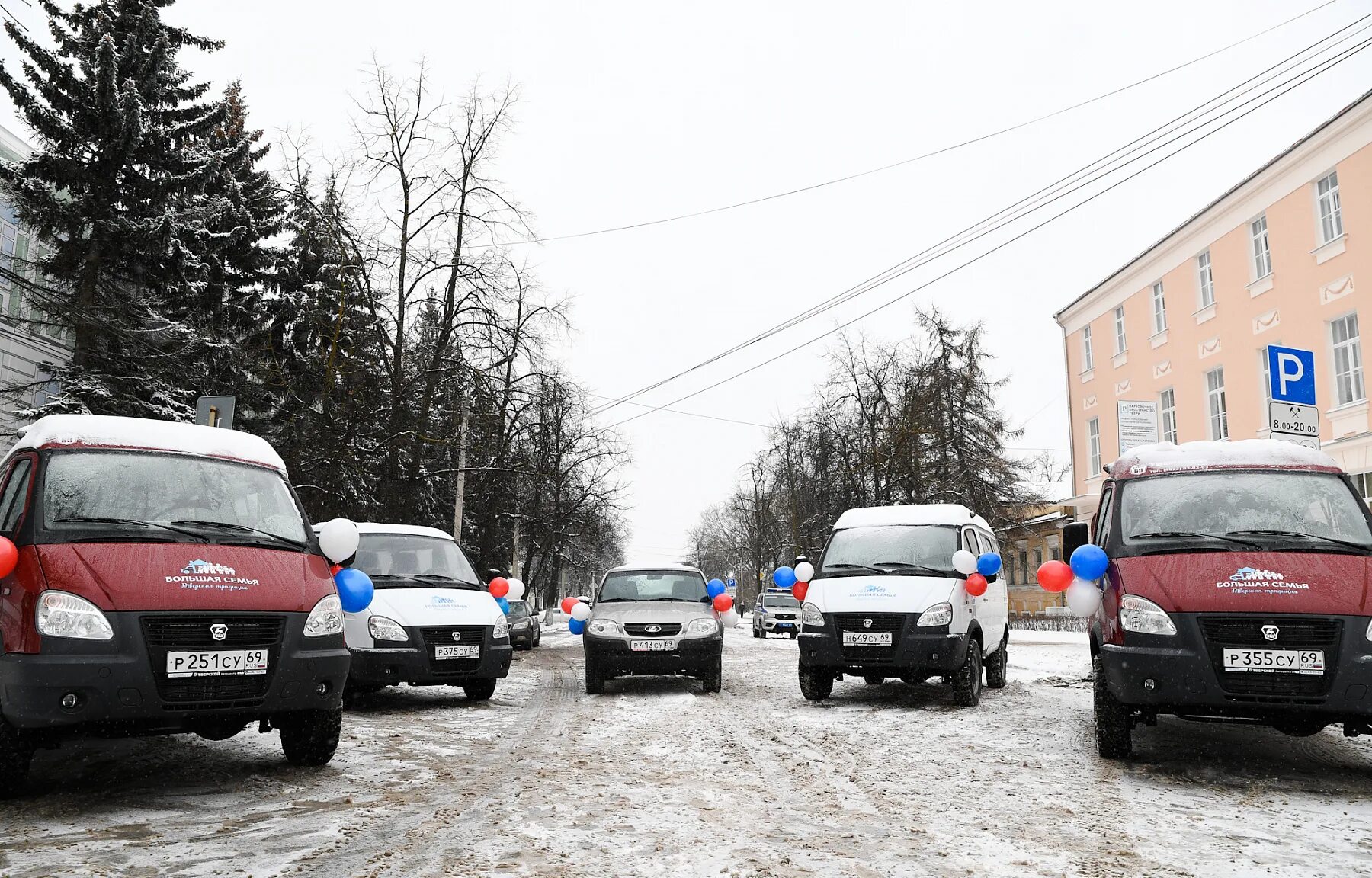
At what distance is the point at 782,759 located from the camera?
7273 mm

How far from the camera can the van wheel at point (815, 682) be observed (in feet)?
36.0

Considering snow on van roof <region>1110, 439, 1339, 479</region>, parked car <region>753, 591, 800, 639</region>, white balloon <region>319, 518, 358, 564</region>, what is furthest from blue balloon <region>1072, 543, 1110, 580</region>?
parked car <region>753, 591, 800, 639</region>

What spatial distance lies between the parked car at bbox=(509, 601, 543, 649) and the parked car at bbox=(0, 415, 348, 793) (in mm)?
19544

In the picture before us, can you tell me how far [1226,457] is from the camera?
24.7ft

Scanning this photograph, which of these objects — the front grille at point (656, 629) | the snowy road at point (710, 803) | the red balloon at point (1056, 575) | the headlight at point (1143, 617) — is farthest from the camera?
the front grille at point (656, 629)

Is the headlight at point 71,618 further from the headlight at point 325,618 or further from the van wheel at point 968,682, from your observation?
the van wheel at point 968,682

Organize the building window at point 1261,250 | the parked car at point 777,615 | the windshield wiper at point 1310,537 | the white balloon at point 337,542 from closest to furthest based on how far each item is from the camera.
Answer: the windshield wiper at point 1310,537, the white balloon at point 337,542, the building window at point 1261,250, the parked car at point 777,615

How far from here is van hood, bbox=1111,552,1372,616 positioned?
6137mm

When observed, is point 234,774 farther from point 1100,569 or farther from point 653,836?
point 1100,569

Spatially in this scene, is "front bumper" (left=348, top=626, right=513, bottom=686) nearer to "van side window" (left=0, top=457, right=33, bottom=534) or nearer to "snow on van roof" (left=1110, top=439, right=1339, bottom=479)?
"van side window" (left=0, top=457, right=33, bottom=534)

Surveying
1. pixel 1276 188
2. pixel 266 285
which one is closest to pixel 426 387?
pixel 266 285

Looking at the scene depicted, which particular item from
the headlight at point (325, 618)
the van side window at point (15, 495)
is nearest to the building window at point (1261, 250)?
the headlight at point (325, 618)

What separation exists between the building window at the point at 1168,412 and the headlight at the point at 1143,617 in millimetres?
25484

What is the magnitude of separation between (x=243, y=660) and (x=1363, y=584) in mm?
6716
